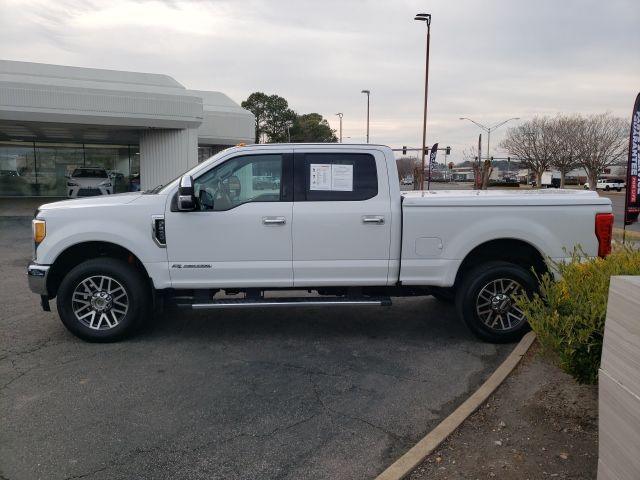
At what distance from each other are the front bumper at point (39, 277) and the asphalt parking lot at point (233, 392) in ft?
2.02

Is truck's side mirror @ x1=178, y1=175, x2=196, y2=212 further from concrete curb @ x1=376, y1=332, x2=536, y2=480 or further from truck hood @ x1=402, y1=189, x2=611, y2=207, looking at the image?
concrete curb @ x1=376, y1=332, x2=536, y2=480

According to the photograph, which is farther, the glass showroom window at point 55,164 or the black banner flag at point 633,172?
the glass showroom window at point 55,164

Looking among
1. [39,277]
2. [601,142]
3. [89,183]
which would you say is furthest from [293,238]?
[601,142]

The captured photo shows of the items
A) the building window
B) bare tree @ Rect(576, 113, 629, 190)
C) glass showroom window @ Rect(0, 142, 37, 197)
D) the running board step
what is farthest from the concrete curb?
bare tree @ Rect(576, 113, 629, 190)

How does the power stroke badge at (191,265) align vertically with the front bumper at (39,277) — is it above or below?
above

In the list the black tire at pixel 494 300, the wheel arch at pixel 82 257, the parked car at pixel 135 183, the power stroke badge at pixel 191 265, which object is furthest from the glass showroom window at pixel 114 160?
the black tire at pixel 494 300

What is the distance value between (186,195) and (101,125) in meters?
16.6

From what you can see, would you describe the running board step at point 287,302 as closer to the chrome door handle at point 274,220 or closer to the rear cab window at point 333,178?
the chrome door handle at point 274,220

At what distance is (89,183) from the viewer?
2230cm

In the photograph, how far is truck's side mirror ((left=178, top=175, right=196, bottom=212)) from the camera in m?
5.40

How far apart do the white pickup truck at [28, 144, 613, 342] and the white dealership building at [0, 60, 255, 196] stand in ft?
49.0

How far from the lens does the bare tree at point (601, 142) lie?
53.2 m

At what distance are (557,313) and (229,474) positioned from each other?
234 cm

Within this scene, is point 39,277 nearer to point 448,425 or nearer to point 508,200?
point 448,425
